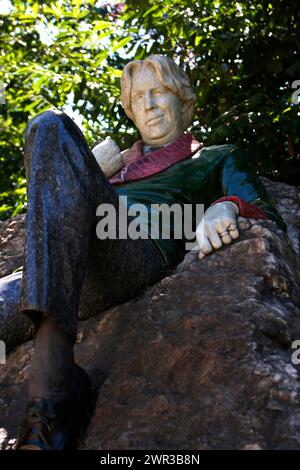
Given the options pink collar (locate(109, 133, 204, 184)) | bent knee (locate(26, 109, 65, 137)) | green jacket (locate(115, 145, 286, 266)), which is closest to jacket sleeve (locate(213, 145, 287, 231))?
green jacket (locate(115, 145, 286, 266))

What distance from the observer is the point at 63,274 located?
9.46ft

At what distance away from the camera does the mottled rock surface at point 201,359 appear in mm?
2693

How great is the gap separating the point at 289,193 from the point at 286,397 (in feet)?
6.58

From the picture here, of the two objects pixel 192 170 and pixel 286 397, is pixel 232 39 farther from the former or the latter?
pixel 286 397

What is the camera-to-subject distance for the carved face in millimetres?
4387

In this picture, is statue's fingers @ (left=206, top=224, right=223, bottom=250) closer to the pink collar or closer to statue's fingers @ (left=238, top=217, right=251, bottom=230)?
statue's fingers @ (left=238, top=217, right=251, bottom=230)

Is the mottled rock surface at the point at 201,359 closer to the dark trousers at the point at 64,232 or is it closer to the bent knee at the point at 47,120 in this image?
the dark trousers at the point at 64,232

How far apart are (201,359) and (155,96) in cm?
178

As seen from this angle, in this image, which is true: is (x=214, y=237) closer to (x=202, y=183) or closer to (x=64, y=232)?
(x=202, y=183)

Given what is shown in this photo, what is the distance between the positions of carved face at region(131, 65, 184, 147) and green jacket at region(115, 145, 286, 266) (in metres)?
0.25

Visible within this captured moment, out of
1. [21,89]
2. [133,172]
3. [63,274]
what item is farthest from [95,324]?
[21,89]

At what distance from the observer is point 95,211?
3.13 m

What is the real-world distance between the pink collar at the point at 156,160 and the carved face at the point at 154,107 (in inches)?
4.4

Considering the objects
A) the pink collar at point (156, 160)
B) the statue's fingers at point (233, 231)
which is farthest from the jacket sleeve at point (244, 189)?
the pink collar at point (156, 160)
